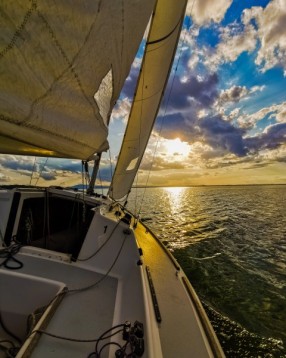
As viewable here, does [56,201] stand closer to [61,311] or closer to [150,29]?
[61,311]

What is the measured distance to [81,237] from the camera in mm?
4238

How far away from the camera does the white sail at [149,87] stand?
6.10m

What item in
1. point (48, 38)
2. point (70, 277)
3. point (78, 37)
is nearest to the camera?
point (48, 38)

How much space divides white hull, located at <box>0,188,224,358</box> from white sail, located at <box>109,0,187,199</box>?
12.1 ft

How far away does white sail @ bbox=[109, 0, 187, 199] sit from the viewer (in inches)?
240

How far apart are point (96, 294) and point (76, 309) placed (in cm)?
43

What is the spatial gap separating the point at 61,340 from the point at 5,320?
47.2 inches

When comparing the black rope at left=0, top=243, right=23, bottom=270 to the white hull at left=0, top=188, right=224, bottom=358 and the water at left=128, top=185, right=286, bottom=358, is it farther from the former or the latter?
the water at left=128, top=185, right=286, bottom=358

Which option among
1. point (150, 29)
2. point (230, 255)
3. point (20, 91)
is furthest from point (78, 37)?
point (230, 255)

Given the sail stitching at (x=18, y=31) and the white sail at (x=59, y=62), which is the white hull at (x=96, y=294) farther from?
the sail stitching at (x=18, y=31)

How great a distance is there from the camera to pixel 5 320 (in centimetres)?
282

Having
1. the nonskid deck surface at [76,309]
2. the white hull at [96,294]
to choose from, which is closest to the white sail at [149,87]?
the white hull at [96,294]

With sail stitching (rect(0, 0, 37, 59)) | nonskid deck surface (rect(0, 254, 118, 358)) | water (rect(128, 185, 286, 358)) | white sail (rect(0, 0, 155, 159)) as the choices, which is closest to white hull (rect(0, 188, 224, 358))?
nonskid deck surface (rect(0, 254, 118, 358))

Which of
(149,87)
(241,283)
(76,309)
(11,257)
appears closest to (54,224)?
(11,257)
